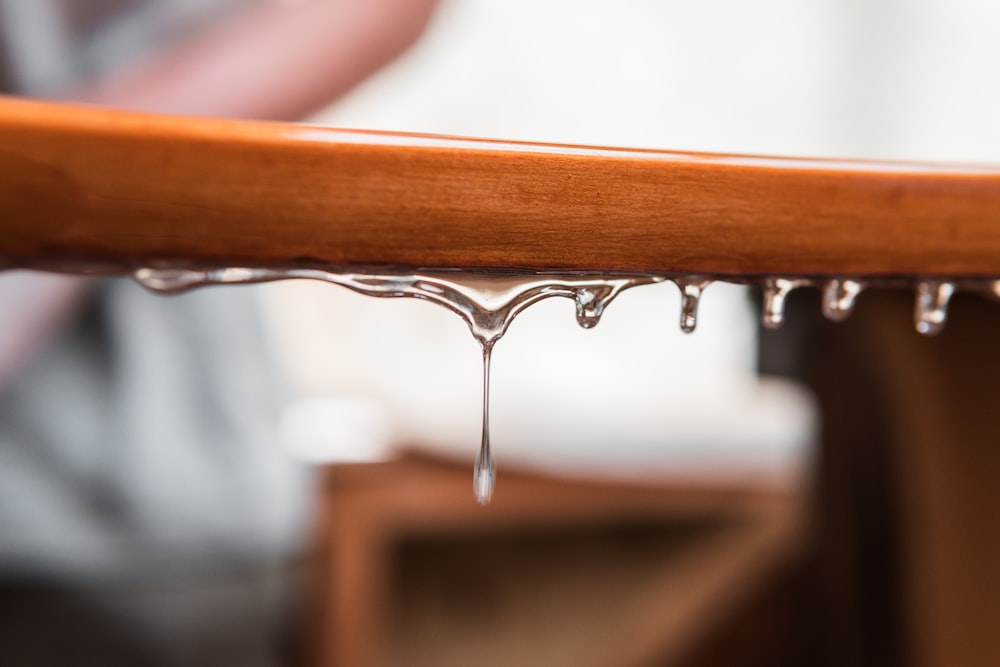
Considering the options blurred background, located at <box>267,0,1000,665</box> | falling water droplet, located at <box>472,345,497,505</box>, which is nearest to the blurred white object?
blurred background, located at <box>267,0,1000,665</box>

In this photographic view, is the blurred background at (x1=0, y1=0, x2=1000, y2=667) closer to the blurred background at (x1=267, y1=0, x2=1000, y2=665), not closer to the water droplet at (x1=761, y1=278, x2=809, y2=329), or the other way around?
the blurred background at (x1=267, y1=0, x2=1000, y2=665)

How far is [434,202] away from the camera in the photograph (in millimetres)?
137

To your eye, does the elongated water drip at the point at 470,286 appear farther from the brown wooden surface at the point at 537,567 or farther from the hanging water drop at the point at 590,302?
the brown wooden surface at the point at 537,567

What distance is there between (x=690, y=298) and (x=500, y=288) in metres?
0.04

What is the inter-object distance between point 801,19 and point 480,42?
17.3 inches

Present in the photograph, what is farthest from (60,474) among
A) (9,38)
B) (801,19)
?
(801,19)

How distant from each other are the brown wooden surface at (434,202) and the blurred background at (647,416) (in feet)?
0.77

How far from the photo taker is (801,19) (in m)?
1.13

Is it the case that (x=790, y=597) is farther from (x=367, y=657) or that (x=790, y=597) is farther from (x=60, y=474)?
(x=60, y=474)

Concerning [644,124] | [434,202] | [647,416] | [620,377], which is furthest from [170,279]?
[644,124]

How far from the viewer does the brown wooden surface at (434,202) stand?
0.12 meters

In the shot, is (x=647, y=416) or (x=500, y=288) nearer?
(x=500, y=288)

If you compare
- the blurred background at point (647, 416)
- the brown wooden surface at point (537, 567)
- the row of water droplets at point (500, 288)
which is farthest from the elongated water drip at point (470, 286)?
the brown wooden surface at point (537, 567)

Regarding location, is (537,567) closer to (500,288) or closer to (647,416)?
(647,416)
